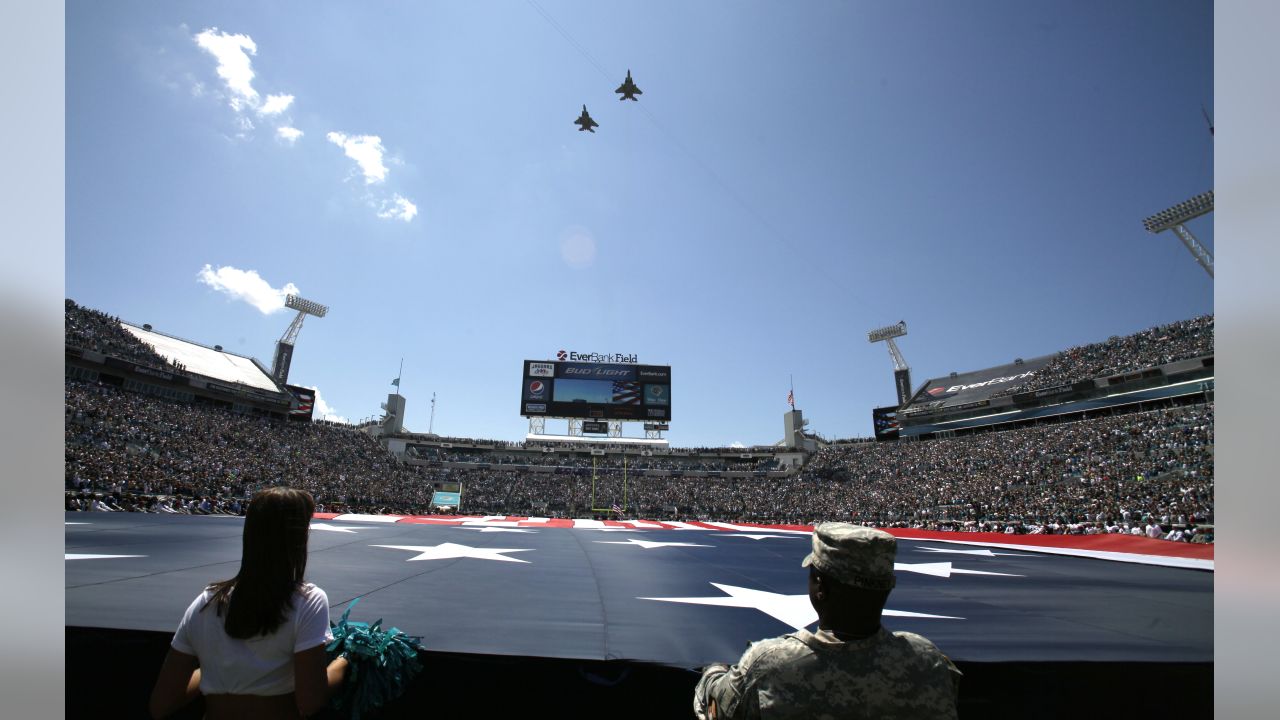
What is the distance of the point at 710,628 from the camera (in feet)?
13.0

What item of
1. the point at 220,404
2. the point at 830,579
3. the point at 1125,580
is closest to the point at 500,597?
the point at 830,579

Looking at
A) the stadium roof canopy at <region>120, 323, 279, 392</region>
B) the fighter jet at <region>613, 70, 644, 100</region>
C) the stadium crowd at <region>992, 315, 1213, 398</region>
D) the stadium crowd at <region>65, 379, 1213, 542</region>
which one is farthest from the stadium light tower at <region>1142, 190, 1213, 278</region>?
the stadium roof canopy at <region>120, 323, 279, 392</region>

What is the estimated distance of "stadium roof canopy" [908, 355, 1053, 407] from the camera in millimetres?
53062

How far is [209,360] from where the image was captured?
52.9 metres

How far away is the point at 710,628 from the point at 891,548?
268 cm

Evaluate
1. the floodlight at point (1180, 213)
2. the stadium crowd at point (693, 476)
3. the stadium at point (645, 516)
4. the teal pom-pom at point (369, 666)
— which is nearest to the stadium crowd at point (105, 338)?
the stadium at point (645, 516)

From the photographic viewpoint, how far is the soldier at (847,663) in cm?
168

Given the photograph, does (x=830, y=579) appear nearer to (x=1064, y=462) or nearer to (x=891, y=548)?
(x=891, y=548)

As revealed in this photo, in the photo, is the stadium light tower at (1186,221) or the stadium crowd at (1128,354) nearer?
the stadium crowd at (1128,354)

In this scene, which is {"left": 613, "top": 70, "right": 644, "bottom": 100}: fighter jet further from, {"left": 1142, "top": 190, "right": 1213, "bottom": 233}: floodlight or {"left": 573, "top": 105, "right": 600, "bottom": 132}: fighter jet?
{"left": 1142, "top": 190, "right": 1213, "bottom": 233}: floodlight

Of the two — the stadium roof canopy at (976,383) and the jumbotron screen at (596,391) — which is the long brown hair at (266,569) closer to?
the jumbotron screen at (596,391)

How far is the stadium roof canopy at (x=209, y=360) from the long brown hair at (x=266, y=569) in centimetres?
5934

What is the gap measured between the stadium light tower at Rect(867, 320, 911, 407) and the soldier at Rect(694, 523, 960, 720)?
253 ft

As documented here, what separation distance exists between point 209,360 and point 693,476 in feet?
173
